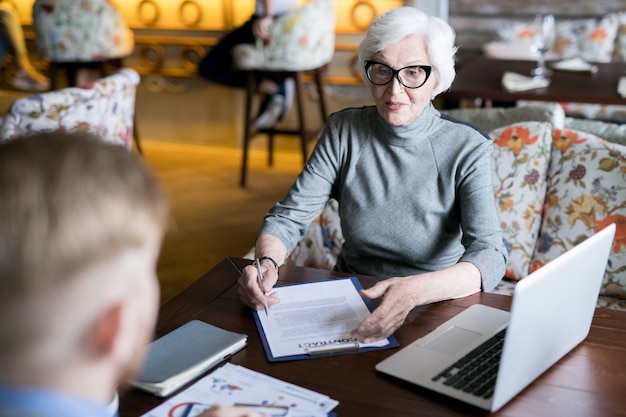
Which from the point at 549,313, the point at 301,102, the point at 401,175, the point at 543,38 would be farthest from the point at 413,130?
the point at 301,102

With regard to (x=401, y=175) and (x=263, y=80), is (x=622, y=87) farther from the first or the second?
(x=263, y=80)

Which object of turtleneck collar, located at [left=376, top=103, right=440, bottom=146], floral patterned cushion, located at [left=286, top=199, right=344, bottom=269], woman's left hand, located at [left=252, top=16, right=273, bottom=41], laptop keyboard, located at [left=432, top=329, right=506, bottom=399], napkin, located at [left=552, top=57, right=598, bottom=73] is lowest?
floral patterned cushion, located at [left=286, top=199, right=344, bottom=269]

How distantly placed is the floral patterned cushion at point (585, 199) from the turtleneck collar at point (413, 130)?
0.58 meters

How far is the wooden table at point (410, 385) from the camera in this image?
1116 mm

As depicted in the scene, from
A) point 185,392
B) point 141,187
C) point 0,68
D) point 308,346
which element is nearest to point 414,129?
point 308,346

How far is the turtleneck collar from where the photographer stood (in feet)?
5.78

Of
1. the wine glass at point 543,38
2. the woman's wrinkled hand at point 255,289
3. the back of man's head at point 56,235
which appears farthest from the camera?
the wine glass at point 543,38

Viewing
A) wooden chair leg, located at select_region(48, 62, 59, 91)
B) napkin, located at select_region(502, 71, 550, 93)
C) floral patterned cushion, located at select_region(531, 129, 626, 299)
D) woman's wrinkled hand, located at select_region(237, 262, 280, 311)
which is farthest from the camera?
wooden chair leg, located at select_region(48, 62, 59, 91)

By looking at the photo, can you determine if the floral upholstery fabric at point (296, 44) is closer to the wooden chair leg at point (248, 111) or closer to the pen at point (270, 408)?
the wooden chair leg at point (248, 111)

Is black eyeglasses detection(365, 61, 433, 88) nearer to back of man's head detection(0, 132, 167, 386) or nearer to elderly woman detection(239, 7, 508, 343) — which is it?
elderly woman detection(239, 7, 508, 343)

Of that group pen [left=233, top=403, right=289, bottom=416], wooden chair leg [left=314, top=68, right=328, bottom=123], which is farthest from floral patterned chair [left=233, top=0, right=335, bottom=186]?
pen [left=233, top=403, right=289, bottom=416]

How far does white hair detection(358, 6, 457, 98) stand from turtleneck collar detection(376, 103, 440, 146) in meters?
0.09

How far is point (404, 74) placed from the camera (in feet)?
5.72

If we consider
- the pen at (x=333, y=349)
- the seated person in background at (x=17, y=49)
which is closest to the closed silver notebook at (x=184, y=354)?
the pen at (x=333, y=349)
